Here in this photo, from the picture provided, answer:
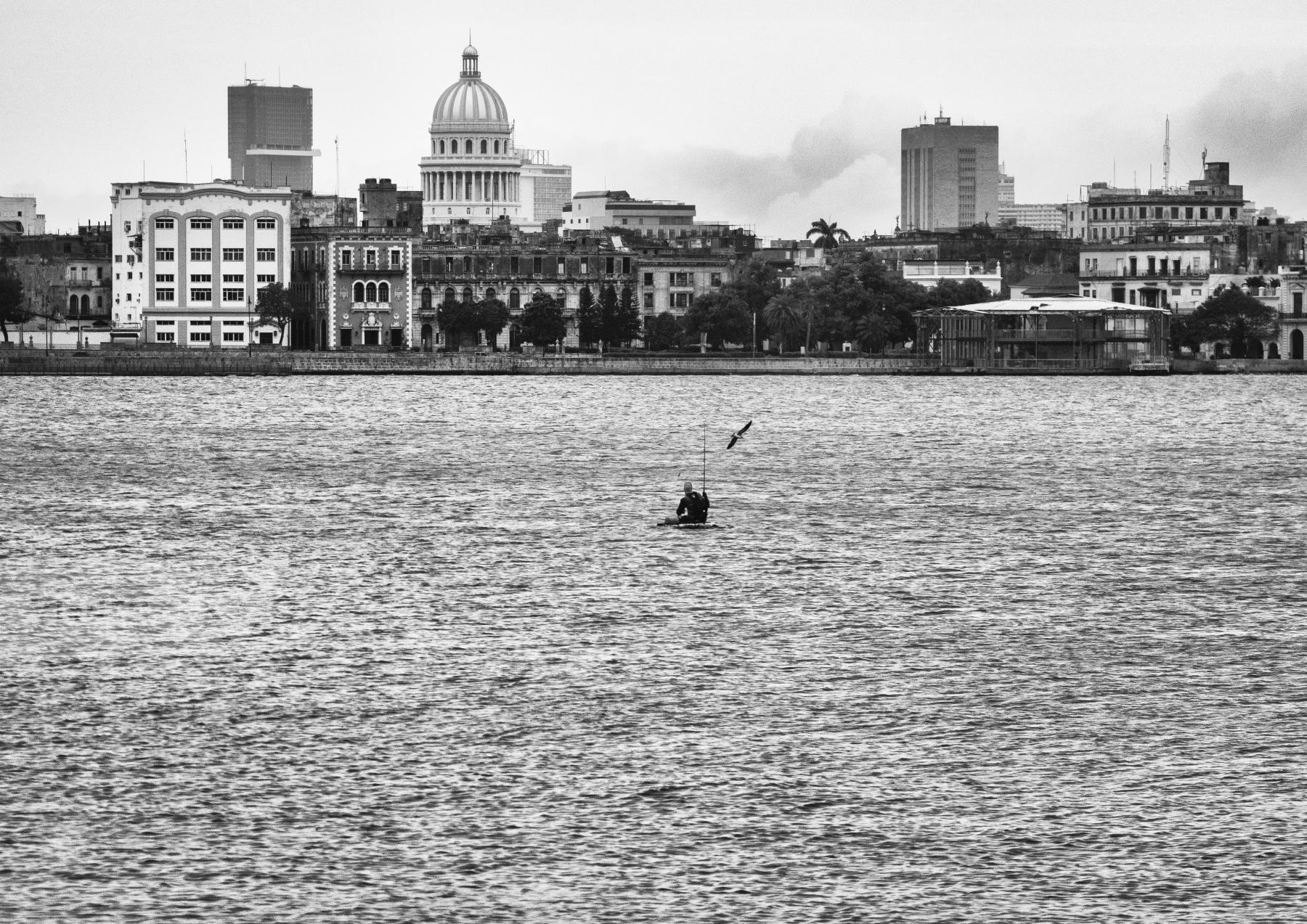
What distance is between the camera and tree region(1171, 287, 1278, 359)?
557ft

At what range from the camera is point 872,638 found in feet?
110

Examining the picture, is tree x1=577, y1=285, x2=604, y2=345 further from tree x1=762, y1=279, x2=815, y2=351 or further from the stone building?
the stone building

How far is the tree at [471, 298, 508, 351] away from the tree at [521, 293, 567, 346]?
4.90ft

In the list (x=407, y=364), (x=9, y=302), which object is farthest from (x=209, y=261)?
(x=407, y=364)

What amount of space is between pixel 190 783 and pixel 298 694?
4737 millimetres

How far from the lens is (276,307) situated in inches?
6417

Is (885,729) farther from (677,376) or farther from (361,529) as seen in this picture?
(677,376)

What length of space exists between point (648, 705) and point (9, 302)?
143 m

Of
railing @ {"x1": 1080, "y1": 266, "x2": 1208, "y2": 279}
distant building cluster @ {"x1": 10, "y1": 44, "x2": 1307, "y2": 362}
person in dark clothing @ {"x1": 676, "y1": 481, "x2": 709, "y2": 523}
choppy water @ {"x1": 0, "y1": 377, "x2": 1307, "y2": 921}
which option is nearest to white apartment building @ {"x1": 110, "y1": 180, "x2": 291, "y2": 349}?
distant building cluster @ {"x1": 10, "y1": 44, "x2": 1307, "y2": 362}

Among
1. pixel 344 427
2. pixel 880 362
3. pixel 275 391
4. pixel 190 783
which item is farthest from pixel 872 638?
Result: pixel 880 362

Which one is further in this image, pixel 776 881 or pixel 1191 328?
pixel 1191 328

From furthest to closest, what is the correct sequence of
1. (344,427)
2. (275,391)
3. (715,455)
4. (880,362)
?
(880,362) → (275,391) → (344,427) → (715,455)

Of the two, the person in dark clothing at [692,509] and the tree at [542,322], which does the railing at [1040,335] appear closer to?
the tree at [542,322]

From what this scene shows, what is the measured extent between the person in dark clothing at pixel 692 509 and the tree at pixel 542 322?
408 ft
